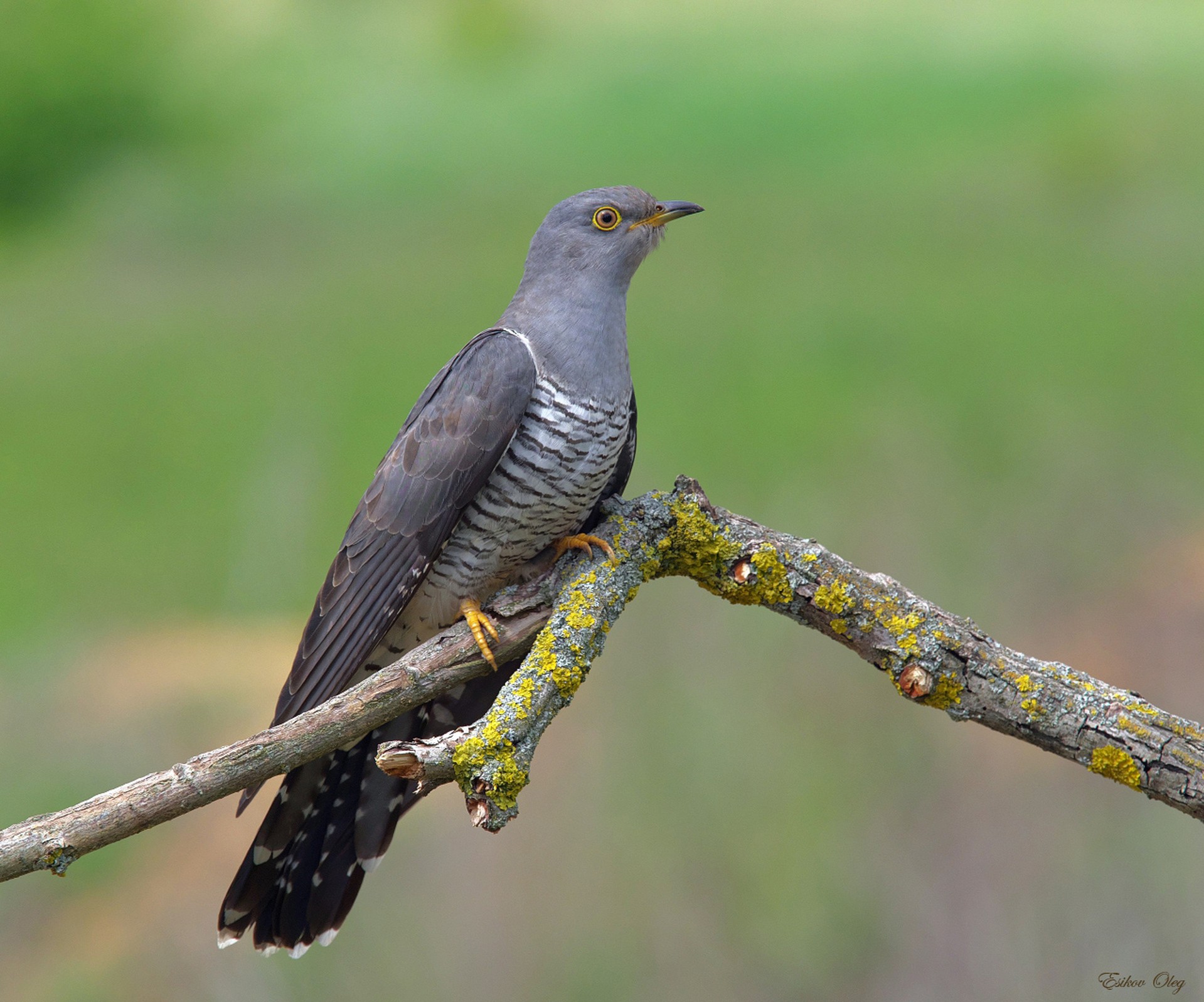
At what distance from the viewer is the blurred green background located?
3416mm

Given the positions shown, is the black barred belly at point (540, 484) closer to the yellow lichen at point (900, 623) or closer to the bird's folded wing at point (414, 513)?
the bird's folded wing at point (414, 513)

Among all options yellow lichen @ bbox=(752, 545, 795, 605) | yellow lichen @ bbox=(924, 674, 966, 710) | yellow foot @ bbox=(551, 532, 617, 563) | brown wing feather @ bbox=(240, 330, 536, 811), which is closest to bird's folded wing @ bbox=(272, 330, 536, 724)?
brown wing feather @ bbox=(240, 330, 536, 811)

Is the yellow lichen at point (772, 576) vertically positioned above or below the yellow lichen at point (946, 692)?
above

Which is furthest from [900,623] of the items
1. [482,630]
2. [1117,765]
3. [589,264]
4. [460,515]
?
[589,264]

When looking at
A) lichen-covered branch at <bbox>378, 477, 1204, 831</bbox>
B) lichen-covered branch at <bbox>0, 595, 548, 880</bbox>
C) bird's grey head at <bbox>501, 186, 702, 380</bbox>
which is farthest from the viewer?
bird's grey head at <bbox>501, 186, 702, 380</bbox>

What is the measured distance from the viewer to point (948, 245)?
546cm

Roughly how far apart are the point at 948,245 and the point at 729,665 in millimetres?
3006

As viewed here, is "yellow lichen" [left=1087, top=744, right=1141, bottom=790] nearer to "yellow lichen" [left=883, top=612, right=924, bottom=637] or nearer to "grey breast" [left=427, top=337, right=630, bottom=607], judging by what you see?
"yellow lichen" [left=883, top=612, right=924, bottom=637]

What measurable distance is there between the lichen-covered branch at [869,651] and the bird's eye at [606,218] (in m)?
0.67

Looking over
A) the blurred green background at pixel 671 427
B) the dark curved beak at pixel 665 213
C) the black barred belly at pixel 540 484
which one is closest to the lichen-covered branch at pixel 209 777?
the black barred belly at pixel 540 484

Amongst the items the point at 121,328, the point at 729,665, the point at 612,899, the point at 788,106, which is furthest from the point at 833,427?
the point at 121,328

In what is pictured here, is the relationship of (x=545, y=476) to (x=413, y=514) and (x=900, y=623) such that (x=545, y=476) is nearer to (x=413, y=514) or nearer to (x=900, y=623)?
(x=413, y=514)

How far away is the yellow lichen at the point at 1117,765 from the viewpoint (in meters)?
1.79

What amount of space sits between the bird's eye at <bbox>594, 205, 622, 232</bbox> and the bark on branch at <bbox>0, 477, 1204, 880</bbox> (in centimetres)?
66
